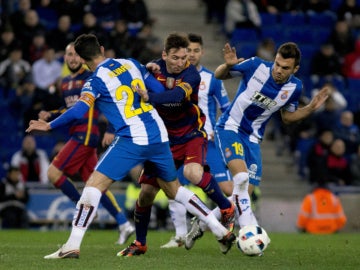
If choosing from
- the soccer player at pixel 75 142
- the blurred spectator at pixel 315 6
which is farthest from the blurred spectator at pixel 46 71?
the blurred spectator at pixel 315 6

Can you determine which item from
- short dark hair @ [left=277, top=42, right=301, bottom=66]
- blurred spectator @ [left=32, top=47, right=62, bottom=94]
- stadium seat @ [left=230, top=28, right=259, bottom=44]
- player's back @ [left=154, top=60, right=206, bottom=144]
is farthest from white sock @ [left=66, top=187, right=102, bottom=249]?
stadium seat @ [left=230, top=28, right=259, bottom=44]

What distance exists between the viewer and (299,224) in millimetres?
18328

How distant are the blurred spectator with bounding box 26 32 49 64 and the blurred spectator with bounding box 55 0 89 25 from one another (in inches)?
43.9

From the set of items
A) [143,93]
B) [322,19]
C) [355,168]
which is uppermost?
[322,19]

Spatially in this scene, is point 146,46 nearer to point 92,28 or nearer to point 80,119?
point 92,28

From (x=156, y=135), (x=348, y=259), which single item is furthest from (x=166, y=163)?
(x=348, y=259)

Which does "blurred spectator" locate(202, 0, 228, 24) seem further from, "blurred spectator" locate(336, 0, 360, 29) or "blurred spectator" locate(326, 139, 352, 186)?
"blurred spectator" locate(326, 139, 352, 186)

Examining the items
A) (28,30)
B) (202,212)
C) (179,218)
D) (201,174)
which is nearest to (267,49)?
(28,30)

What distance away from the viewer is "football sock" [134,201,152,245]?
447 inches

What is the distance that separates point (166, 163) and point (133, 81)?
0.94m

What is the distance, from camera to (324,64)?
72.5 ft

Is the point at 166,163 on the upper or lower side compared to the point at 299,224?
upper

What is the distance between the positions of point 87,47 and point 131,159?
127cm

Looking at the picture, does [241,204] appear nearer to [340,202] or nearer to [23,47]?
[340,202]
